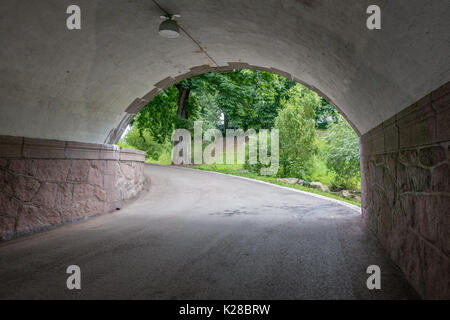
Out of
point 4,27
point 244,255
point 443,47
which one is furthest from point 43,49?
point 443,47

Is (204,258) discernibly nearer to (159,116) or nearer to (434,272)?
(434,272)

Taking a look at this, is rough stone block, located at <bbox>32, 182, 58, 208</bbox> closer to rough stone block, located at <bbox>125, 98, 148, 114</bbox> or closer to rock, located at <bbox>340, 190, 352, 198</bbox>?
rough stone block, located at <bbox>125, 98, 148, 114</bbox>

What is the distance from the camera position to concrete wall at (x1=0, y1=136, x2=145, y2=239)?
4555mm

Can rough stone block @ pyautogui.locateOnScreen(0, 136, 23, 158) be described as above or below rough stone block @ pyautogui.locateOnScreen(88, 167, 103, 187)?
above

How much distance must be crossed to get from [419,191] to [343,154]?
12.9 metres

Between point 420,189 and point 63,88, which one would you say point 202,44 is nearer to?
point 63,88

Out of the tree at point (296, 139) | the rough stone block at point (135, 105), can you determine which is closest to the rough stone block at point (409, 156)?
the rough stone block at point (135, 105)

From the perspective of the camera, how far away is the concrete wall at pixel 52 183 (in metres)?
4.55

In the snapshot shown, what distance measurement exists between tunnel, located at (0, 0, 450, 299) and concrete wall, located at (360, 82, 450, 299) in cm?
2

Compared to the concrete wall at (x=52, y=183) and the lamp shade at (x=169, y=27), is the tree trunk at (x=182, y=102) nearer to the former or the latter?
the concrete wall at (x=52, y=183)

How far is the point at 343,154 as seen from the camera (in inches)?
583

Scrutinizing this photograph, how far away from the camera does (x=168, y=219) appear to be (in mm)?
6102

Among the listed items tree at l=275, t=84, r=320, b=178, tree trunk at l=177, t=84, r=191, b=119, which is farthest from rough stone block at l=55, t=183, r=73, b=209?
tree trunk at l=177, t=84, r=191, b=119
